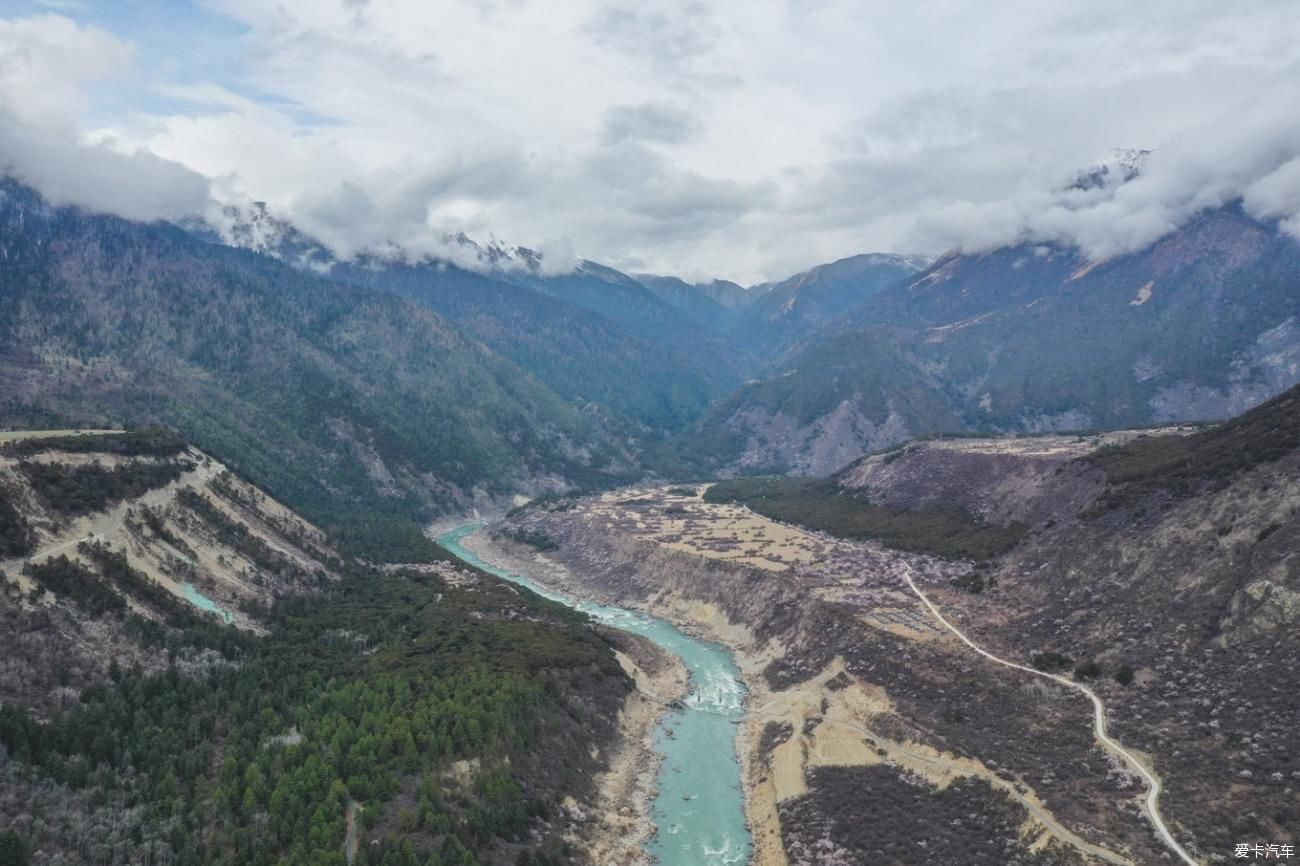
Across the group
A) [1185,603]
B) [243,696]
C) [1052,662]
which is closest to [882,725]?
[1052,662]

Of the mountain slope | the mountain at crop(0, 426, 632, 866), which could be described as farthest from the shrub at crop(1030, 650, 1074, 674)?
the mountain at crop(0, 426, 632, 866)

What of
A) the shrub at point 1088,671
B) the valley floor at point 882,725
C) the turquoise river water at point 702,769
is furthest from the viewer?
the shrub at point 1088,671

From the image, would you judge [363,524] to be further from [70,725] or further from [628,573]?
[70,725]

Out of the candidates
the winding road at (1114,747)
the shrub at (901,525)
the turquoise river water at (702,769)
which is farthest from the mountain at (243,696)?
the shrub at (901,525)

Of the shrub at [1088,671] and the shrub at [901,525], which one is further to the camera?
the shrub at [901,525]

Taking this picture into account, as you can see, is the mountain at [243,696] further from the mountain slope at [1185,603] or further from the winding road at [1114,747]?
the mountain slope at [1185,603]

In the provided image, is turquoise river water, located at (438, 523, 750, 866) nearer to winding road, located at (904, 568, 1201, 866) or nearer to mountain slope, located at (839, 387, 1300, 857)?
winding road, located at (904, 568, 1201, 866)

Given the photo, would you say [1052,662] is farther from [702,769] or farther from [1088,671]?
[702,769]
